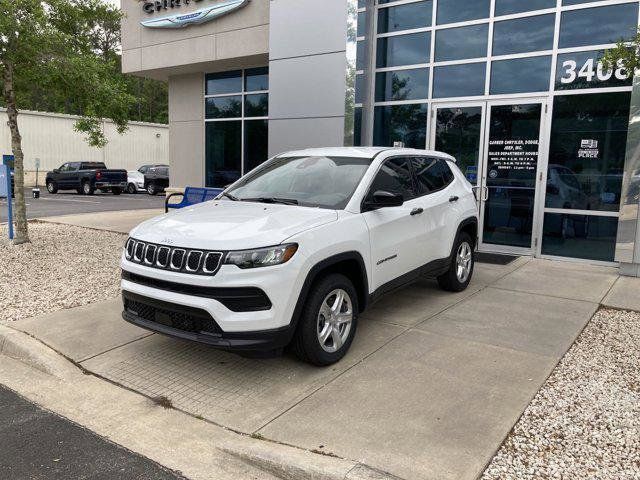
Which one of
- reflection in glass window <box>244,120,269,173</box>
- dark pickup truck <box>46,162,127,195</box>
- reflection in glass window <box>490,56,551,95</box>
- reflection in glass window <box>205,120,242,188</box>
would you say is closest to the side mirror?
reflection in glass window <box>490,56,551,95</box>

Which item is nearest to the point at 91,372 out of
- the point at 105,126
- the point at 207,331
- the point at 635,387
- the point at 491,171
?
the point at 207,331

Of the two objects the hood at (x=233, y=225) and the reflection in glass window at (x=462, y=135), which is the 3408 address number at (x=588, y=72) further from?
the hood at (x=233, y=225)

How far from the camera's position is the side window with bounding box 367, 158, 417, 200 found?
16.6 feet

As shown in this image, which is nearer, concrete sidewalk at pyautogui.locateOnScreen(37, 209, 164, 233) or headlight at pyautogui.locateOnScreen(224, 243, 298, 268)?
headlight at pyautogui.locateOnScreen(224, 243, 298, 268)

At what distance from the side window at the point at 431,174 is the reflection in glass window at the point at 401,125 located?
3646mm

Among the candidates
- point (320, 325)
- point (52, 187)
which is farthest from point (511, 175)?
point (52, 187)

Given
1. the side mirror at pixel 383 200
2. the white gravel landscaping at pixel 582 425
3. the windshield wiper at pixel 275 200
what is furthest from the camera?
the windshield wiper at pixel 275 200

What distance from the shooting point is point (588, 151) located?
8.32 metres

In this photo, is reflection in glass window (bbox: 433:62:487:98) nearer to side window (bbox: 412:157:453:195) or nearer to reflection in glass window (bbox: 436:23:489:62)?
reflection in glass window (bbox: 436:23:489:62)

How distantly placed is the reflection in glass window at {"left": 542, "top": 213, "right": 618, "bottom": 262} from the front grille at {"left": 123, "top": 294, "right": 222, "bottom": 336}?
22.2ft

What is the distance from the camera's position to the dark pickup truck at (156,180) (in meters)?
27.6

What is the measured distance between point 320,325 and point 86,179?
83.6ft

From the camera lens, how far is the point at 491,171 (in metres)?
9.27

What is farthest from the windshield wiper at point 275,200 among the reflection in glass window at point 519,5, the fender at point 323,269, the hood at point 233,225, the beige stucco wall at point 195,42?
the beige stucco wall at point 195,42
